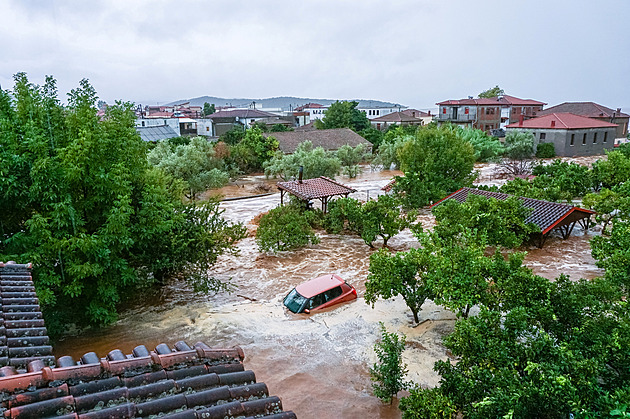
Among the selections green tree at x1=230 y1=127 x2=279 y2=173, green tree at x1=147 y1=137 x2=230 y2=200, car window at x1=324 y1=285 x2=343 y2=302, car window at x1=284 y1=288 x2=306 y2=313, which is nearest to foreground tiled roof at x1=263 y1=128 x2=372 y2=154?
green tree at x1=230 y1=127 x2=279 y2=173

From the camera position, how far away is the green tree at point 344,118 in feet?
225

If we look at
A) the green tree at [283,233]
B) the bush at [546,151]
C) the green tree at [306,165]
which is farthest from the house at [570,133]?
the green tree at [283,233]

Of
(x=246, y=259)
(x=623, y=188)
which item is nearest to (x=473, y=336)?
(x=246, y=259)

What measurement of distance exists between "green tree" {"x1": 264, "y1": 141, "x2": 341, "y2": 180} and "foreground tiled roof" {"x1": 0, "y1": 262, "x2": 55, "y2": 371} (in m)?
31.8

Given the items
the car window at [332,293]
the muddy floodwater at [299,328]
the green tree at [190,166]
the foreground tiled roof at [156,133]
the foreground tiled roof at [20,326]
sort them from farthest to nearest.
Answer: the foreground tiled roof at [156,133]
the green tree at [190,166]
the car window at [332,293]
the muddy floodwater at [299,328]
the foreground tiled roof at [20,326]

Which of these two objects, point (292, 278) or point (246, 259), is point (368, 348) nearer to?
point (292, 278)

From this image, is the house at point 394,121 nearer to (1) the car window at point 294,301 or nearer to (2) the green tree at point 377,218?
(2) the green tree at point 377,218

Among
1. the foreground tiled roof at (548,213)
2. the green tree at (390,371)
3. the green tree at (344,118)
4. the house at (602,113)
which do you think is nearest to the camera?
the green tree at (390,371)

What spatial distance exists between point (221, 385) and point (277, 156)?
39954mm

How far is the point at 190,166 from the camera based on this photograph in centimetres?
3400

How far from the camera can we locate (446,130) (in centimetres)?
2941

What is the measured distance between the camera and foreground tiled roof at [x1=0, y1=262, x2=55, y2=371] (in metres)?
5.00

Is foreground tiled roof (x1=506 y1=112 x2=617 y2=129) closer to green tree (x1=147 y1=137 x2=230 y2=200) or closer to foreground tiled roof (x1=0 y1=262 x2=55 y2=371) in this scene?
green tree (x1=147 y1=137 x2=230 y2=200)

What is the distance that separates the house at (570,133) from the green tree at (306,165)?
26312 millimetres
